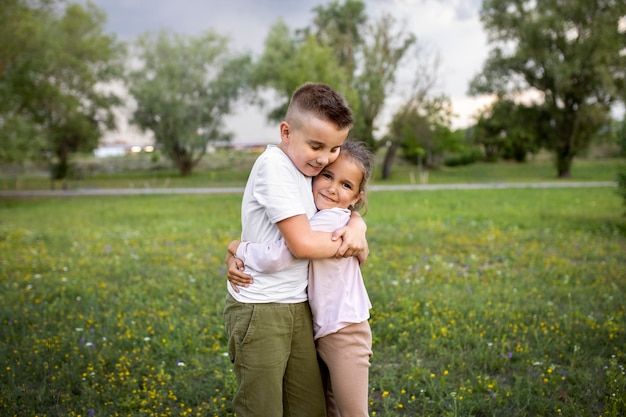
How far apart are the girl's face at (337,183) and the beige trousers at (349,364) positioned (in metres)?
0.64

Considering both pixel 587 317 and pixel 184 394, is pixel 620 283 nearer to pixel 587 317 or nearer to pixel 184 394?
pixel 587 317

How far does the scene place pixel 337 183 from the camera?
2756mm

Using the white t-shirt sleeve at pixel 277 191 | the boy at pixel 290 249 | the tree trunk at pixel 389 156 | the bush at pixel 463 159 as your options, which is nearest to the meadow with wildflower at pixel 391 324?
the boy at pixel 290 249

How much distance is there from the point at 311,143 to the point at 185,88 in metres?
41.9

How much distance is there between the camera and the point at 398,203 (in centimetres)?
1883

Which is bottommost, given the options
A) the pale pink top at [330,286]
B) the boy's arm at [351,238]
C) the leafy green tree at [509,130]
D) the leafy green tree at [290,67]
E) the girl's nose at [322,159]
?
the pale pink top at [330,286]

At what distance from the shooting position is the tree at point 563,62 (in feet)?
111

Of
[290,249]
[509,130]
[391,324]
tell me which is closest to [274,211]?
[290,249]

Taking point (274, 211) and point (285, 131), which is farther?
point (285, 131)

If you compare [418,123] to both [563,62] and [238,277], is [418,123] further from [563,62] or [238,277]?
[238,277]

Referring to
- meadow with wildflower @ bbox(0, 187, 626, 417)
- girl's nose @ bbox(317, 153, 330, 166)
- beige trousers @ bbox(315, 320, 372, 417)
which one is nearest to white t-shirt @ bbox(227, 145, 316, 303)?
girl's nose @ bbox(317, 153, 330, 166)

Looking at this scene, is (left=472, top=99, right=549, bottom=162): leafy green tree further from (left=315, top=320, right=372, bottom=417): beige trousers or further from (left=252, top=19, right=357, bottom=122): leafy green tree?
(left=315, top=320, right=372, bottom=417): beige trousers

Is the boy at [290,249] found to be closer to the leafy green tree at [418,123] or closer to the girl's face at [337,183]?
the girl's face at [337,183]

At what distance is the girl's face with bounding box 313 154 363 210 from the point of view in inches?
108
